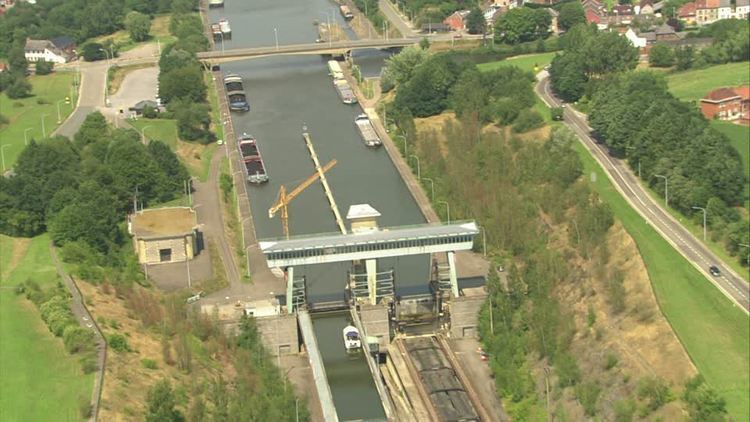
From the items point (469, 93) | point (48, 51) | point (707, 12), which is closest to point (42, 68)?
point (48, 51)

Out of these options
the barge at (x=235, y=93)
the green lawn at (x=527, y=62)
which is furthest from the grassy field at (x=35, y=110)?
the green lawn at (x=527, y=62)

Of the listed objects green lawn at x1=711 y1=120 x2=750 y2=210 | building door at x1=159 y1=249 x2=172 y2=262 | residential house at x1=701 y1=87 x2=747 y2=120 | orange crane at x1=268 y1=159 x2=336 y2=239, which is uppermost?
residential house at x1=701 y1=87 x2=747 y2=120

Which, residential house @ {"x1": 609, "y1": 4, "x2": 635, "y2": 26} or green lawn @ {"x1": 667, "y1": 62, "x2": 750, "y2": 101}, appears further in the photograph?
residential house @ {"x1": 609, "y1": 4, "x2": 635, "y2": 26}

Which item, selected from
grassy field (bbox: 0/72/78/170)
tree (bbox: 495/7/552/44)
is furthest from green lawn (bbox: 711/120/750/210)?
tree (bbox: 495/7/552/44)

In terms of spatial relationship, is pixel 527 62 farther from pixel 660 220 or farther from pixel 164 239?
pixel 164 239

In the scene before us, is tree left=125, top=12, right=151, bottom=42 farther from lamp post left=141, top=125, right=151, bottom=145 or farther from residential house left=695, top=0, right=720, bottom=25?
residential house left=695, top=0, right=720, bottom=25

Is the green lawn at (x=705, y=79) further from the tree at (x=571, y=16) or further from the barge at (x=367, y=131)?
the tree at (x=571, y=16)

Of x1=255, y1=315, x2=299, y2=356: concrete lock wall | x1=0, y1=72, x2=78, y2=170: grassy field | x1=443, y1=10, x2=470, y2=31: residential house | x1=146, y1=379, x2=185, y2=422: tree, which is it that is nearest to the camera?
x1=146, y1=379, x2=185, y2=422: tree
